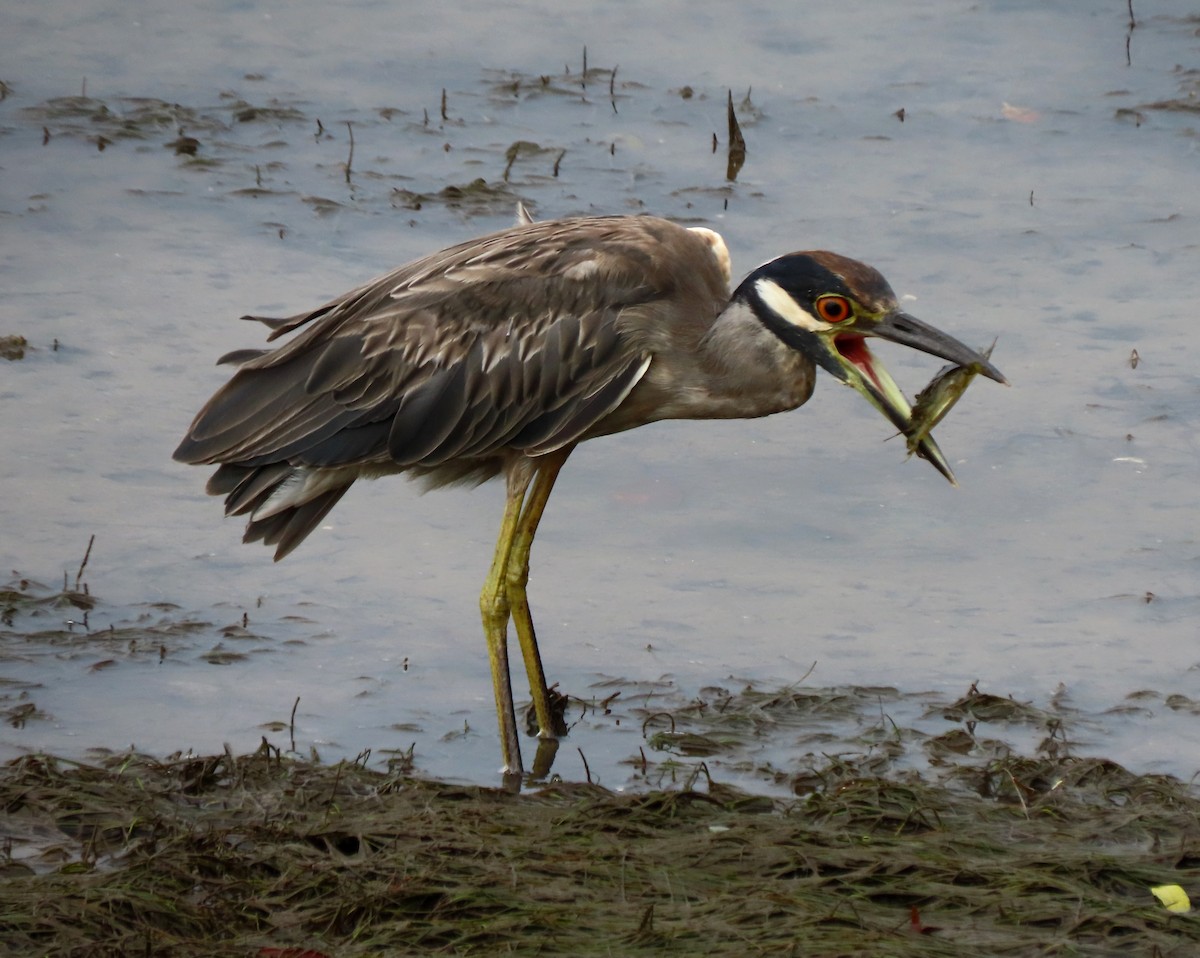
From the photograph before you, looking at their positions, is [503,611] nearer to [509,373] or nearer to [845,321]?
[509,373]

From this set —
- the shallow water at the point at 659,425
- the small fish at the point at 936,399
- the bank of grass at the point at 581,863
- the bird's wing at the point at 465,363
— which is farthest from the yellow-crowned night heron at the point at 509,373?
the bank of grass at the point at 581,863

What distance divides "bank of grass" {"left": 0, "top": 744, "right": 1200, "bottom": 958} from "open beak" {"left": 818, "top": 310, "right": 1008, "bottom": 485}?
1136 millimetres

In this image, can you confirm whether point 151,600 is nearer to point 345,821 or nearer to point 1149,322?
point 345,821

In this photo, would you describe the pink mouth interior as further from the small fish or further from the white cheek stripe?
the small fish

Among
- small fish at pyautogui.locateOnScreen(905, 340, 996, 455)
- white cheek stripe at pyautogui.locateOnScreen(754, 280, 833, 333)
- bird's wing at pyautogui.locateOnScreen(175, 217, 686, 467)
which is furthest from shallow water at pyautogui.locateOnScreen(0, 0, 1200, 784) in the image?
white cheek stripe at pyautogui.locateOnScreen(754, 280, 833, 333)

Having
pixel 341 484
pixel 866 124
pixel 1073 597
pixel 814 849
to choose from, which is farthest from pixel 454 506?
pixel 866 124

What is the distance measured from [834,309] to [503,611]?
159 centimetres

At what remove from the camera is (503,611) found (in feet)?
23.2

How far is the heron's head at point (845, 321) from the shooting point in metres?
6.39

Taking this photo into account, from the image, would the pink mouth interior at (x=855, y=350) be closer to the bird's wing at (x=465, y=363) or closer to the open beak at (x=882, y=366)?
the open beak at (x=882, y=366)

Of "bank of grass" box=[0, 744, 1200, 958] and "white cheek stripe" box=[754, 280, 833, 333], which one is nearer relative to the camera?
"bank of grass" box=[0, 744, 1200, 958]

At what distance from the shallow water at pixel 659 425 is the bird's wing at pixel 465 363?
86 cm

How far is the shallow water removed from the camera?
7.45 m

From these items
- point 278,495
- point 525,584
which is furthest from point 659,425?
point 278,495
